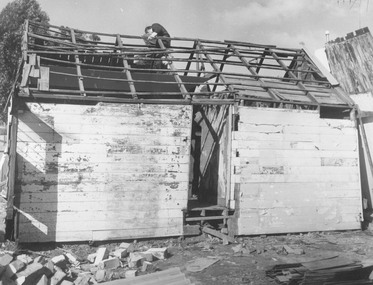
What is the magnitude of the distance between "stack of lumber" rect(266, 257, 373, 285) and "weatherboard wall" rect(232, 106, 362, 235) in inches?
99.3

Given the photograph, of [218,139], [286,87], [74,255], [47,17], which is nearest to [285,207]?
[218,139]

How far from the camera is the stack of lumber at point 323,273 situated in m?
5.54

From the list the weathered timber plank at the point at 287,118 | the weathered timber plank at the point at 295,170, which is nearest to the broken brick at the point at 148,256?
the weathered timber plank at the point at 295,170

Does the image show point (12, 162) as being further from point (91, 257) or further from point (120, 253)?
point (120, 253)

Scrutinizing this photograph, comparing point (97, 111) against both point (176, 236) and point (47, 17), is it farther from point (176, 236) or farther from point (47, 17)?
point (47, 17)

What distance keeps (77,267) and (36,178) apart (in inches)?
82.5

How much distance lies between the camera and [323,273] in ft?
18.4

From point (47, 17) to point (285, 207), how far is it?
55.3ft

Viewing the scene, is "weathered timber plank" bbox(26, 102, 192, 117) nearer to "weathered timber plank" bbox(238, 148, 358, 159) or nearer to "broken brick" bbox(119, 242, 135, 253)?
"weathered timber plank" bbox(238, 148, 358, 159)

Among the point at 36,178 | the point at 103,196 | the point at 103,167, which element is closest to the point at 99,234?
the point at 103,196

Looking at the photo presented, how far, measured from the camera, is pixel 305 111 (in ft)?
30.3

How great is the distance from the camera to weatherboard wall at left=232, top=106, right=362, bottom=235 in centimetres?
859

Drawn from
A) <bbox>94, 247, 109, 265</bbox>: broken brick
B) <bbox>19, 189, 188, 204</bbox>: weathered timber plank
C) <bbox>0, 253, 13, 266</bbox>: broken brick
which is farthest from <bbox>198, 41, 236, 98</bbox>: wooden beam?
<bbox>0, 253, 13, 266</bbox>: broken brick

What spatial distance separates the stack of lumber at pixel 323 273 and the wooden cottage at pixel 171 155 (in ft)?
8.29
